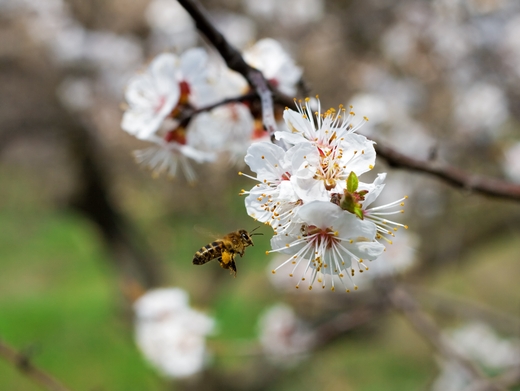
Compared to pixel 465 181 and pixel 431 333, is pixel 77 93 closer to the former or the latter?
pixel 431 333

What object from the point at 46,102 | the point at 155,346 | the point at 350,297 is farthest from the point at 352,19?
the point at 155,346

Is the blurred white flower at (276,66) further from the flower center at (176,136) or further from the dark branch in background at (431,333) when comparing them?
the dark branch in background at (431,333)

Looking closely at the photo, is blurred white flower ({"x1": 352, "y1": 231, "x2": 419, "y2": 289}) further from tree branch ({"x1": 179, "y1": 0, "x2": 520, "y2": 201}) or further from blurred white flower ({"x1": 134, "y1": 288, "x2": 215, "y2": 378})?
tree branch ({"x1": 179, "y1": 0, "x2": 520, "y2": 201})

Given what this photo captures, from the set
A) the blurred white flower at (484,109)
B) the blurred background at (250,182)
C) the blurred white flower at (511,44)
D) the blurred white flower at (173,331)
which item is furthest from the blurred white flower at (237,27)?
the blurred white flower at (173,331)

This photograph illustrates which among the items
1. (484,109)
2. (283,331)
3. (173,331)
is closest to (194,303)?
(283,331)

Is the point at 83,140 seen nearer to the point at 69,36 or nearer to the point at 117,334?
the point at 69,36

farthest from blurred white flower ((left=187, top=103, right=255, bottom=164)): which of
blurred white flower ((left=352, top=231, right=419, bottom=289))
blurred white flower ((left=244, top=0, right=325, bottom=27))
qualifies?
blurred white flower ((left=244, top=0, right=325, bottom=27))
